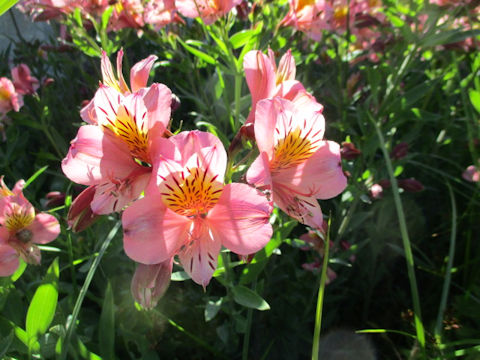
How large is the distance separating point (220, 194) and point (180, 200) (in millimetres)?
88

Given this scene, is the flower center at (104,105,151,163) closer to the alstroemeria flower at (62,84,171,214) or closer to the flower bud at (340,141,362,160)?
the alstroemeria flower at (62,84,171,214)

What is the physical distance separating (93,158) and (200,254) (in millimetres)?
325

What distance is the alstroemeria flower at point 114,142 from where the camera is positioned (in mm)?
953

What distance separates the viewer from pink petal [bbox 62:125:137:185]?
96 centimetres

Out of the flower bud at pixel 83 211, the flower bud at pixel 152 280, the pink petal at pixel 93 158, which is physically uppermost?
the pink petal at pixel 93 158

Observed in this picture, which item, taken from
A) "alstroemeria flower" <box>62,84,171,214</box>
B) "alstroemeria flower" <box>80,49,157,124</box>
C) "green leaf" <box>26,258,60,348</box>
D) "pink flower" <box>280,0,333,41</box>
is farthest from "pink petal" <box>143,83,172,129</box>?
"pink flower" <box>280,0,333,41</box>

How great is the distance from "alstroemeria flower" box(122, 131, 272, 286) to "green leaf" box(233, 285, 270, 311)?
456mm

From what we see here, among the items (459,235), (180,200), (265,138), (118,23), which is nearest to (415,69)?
(459,235)

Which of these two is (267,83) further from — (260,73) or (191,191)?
(191,191)

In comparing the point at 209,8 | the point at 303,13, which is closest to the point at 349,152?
the point at 303,13

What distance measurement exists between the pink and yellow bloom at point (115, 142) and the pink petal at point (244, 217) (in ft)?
0.71

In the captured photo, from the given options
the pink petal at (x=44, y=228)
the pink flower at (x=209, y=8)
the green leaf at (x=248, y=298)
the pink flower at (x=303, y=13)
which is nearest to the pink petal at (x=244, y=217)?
the green leaf at (x=248, y=298)

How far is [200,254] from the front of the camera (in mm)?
961

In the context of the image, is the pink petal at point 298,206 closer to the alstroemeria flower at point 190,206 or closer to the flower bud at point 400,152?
the alstroemeria flower at point 190,206
